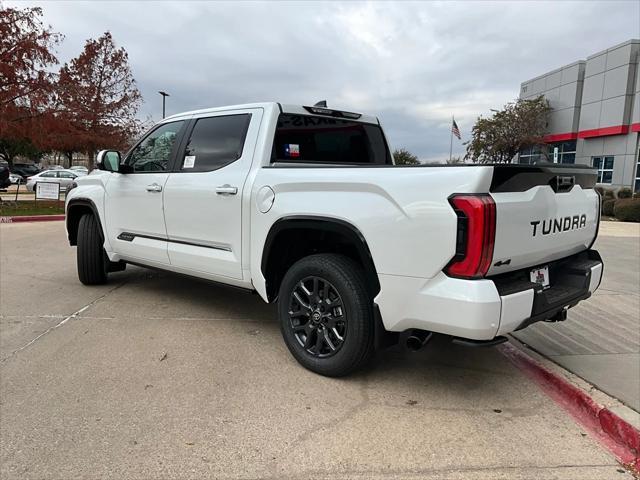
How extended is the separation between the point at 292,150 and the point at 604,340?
3369 millimetres

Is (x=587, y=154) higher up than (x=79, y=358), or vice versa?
(x=587, y=154)

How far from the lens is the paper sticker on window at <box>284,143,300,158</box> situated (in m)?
4.27

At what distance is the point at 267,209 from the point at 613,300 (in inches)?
184

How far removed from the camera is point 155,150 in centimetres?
509

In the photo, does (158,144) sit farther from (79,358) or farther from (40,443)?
(40,443)

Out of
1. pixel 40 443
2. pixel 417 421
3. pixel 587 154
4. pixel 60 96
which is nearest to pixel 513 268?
pixel 417 421

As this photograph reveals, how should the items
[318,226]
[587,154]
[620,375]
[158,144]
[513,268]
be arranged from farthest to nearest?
[587,154]
[158,144]
[620,375]
[318,226]
[513,268]

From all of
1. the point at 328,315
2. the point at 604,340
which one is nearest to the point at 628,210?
the point at 604,340

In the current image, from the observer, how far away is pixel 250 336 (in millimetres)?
4508

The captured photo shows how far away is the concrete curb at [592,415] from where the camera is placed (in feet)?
9.28

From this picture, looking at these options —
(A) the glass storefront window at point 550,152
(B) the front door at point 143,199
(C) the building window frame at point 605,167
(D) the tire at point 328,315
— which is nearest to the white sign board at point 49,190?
(B) the front door at point 143,199

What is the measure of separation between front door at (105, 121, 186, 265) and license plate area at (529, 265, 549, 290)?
3.28 metres

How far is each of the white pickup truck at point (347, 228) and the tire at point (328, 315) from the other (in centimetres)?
1

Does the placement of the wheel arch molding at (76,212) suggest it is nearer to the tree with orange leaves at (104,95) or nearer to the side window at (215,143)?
the side window at (215,143)
